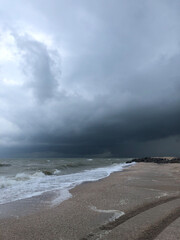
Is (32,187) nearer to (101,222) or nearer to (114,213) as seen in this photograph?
(114,213)

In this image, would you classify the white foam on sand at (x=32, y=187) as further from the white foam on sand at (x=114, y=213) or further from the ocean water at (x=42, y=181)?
the white foam on sand at (x=114, y=213)

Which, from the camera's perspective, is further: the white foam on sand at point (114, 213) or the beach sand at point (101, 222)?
the white foam on sand at point (114, 213)

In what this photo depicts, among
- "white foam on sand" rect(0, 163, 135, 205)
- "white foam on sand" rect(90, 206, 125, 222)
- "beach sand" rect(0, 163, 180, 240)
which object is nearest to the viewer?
"beach sand" rect(0, 163, 180, 240)

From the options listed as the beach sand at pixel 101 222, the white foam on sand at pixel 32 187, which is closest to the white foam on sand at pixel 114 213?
the beach sand at pixel 101 222

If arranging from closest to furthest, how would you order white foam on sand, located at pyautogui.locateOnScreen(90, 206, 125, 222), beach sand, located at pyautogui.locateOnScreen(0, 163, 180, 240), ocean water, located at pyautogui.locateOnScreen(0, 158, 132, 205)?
beach sand, located at pyautogui.locateOnScreen(0, 163, 180, 240) → white foam on sand, located at pyautogui.locateOnScreen(90, 206, 125, 222) → ocean water, located at pyautogui.locateOnScreen(0, 158, 132, 205)

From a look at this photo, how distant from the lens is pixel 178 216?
5160 millimetres

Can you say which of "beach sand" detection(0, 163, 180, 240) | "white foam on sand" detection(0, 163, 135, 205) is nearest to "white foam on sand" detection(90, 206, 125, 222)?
"beach sand" detection(0, 163, 180, 240)

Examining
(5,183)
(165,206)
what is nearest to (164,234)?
(165,206)

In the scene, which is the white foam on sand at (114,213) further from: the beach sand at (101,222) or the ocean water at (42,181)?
the ocean water at (42,181)

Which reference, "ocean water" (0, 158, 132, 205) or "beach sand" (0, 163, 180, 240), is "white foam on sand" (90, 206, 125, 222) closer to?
"beach sand" (0, 163, 180, 240)

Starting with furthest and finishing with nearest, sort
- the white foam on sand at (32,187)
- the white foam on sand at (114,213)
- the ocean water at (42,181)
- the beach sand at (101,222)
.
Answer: the ocean water at (42,181), the white foam on sand at (32,187), the white foam on sand at (114,213), the beach sand at (101,222)

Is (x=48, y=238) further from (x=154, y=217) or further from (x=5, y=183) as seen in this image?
(x=5, y=183)

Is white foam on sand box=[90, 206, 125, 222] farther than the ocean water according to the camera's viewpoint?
No

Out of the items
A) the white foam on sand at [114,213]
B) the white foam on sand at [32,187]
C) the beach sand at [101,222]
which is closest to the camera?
the beach sand at [101,222]
